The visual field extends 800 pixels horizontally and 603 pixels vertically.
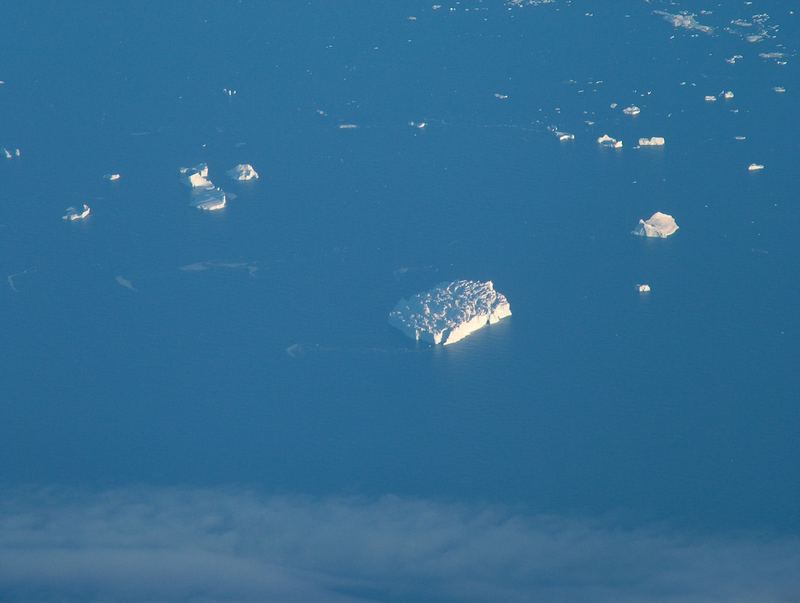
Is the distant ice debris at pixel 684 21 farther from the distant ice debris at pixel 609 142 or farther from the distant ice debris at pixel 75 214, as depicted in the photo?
the distant ice debris at pixel 75 214

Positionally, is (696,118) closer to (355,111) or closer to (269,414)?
(355,111)

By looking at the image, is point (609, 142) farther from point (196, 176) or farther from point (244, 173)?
point (196, 176)

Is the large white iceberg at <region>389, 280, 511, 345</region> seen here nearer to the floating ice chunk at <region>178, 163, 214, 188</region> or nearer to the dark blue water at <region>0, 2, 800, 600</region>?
the dark blue water at <region>0, 2, 800, 600</region>

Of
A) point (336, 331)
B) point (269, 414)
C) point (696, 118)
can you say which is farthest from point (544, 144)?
point (269, 414)

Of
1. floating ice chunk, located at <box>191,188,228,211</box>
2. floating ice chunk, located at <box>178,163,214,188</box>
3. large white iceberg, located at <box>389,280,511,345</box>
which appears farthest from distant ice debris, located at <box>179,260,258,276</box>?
large white iceberg, located at <box>389,280,511,345</box>

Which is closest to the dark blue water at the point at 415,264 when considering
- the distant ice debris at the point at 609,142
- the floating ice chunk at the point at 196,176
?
the distant ice debris at the point at 609,142

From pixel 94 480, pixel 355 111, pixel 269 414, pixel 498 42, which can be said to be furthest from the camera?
pixel 498 42
